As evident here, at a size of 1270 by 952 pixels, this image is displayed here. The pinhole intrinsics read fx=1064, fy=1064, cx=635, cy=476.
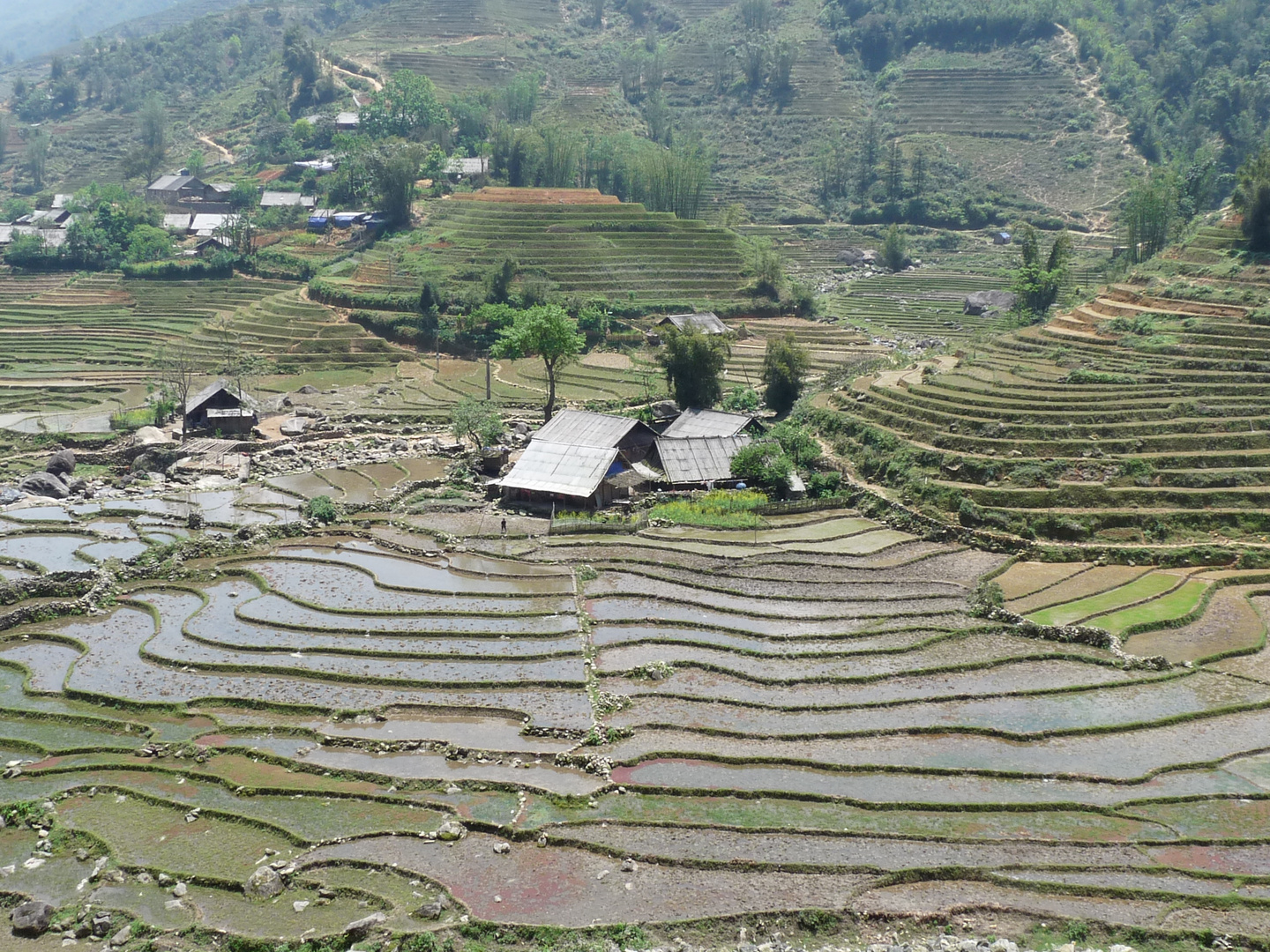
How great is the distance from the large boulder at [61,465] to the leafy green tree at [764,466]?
1058 inches

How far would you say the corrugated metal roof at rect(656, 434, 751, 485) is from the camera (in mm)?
41281

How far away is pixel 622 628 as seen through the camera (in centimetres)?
2919

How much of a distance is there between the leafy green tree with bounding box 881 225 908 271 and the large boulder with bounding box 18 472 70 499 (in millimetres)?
69527

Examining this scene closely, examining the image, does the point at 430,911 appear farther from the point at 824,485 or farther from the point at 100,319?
the point at 100,319

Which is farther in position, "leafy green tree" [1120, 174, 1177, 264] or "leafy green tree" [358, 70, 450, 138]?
"leafy green tree" [358, 70, 450, 138]

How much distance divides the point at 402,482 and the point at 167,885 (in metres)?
24.9

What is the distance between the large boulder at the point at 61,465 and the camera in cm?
4284

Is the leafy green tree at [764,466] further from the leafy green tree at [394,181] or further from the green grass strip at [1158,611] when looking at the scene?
the leafy green tree at [394,181]

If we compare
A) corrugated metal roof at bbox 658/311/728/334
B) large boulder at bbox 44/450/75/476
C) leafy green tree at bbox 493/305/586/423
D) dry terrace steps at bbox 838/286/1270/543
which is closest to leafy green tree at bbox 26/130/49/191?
corrugated metal roof at bbox 658/311/728/334

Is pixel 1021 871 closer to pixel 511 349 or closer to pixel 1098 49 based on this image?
pixel 511 349

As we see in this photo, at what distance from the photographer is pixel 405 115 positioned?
99.1 m

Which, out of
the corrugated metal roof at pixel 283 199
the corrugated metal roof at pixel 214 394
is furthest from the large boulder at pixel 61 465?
the corrugated metal roof at pixel 283 199

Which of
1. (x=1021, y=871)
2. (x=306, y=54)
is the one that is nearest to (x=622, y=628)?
(x=1021, y=871)

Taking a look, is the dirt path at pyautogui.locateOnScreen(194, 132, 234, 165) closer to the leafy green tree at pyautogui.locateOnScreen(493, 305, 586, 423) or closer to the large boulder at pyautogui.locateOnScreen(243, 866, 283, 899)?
the leafy green tree at pyautogui.locateOnScreen(493, 305, 586, 423)
